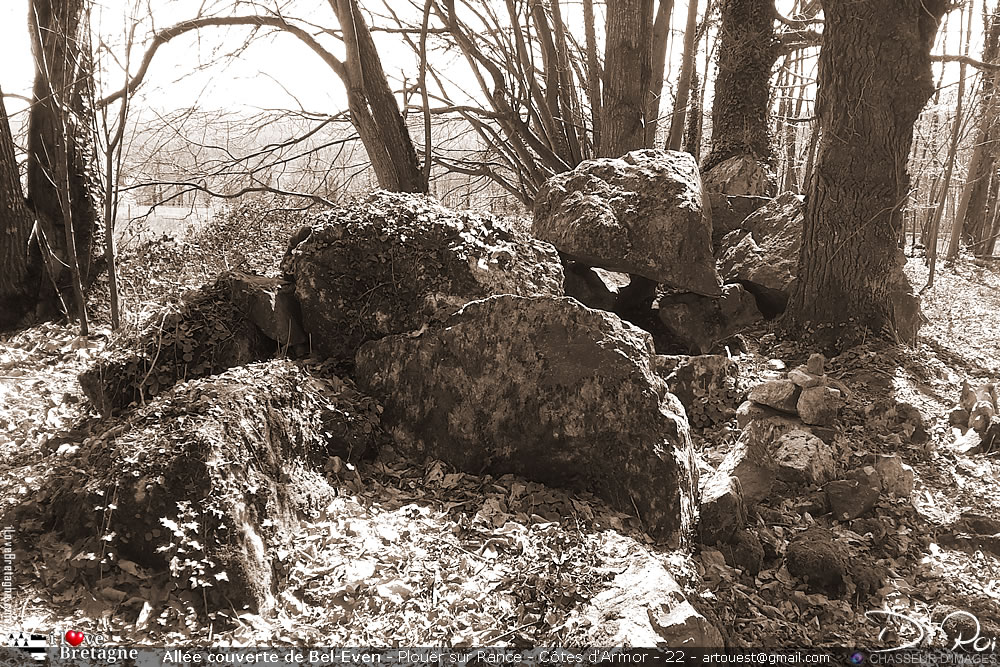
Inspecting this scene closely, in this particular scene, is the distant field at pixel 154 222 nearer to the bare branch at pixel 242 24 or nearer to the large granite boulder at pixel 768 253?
the bare branch at pixel 242 24

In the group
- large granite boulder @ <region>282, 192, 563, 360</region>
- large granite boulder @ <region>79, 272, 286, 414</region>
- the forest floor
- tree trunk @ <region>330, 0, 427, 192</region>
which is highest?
tree trunk @ <region>330, 0, 427, 192</region>

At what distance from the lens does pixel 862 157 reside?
20.7 feet

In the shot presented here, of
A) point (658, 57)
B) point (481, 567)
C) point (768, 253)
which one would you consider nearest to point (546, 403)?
point (481, 567)

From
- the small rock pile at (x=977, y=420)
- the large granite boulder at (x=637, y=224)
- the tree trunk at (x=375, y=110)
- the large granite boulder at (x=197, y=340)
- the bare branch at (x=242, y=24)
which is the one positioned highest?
the bare branch at (x=242, y=24)

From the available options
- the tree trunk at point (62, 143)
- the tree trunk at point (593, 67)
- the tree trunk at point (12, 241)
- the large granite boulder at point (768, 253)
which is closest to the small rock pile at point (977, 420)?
the large granite boulder at point (768, 253)

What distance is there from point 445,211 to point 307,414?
1954 millimetres

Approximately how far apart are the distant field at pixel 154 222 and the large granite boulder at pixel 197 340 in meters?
4.00

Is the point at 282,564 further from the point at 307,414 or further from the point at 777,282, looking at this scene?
the point at 777,282

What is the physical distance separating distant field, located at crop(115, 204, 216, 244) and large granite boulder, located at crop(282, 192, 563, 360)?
14.0 feet

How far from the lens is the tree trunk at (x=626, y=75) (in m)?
8.38

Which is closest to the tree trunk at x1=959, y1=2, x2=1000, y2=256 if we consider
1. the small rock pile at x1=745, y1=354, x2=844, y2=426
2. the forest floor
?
the small rock pile at x1=745, y1=354, x2=844, y2=426

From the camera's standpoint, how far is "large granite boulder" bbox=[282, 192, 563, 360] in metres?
4.95

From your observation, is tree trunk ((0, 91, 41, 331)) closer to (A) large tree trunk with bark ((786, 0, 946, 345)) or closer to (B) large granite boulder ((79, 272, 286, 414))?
(B) large granite boulder ((79, 272, 286, 414))

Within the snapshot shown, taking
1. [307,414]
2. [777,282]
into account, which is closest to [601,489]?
[307,414]
